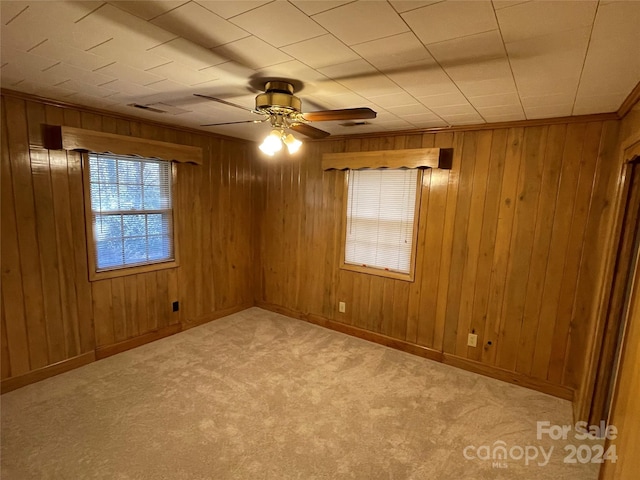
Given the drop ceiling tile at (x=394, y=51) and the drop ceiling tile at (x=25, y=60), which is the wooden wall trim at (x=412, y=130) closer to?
the drop ceiling tile at (x=25, y=60)

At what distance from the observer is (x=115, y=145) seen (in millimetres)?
2912

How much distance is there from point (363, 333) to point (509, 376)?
1445 millimetres

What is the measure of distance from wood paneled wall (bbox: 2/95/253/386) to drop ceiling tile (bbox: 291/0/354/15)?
2.46m

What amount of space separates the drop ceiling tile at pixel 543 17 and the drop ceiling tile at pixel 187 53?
1.25 m

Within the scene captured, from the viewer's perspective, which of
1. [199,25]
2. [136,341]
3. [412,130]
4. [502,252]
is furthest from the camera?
[136,341]

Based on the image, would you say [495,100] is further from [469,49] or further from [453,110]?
[469,49]

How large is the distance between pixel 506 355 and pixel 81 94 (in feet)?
13.2

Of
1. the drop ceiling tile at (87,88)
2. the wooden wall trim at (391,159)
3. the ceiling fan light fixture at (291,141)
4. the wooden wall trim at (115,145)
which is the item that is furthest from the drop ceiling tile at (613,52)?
the wooden wall trim at (115,145)

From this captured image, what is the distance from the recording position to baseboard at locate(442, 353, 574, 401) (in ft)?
8.96

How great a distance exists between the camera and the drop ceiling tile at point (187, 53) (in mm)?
1511

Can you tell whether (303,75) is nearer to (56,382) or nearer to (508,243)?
(508,243)

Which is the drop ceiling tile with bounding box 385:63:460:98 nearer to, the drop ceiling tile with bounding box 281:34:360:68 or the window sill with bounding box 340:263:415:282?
the drop ceiling tile with bounding box 281:34:360:68

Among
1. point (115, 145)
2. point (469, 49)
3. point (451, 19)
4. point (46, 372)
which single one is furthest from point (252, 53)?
point (46, 372)

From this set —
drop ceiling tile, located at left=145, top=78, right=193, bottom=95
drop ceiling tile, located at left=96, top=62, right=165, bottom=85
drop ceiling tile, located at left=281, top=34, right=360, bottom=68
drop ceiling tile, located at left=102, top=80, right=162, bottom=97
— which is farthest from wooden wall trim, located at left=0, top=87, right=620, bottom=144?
drop ceiling tile, located at left=281, top=34, right=360, bottom=68
